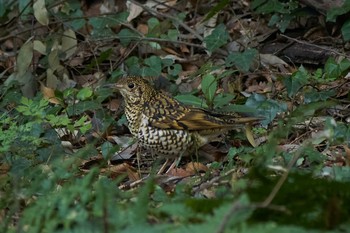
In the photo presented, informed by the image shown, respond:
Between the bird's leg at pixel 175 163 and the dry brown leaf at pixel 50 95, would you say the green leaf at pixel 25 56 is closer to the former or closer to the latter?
the dry brown leaf at pixel 50 95

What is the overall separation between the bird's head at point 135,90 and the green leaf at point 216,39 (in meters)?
1.63

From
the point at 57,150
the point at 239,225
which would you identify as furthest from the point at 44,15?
the point at 239,225

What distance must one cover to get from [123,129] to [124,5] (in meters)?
2.87

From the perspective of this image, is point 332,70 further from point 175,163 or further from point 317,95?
point 175,163

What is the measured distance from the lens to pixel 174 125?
8.23 metres

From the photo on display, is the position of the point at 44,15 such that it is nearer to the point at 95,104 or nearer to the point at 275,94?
the point at 95,104

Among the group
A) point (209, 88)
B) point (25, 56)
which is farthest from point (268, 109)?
point (25, 56)

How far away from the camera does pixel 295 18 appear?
1048cm

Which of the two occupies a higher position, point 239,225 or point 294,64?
point 239,225

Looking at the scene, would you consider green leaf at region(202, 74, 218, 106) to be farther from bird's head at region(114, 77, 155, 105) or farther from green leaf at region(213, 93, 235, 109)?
bird's head at region(114, 77, 155, 105)

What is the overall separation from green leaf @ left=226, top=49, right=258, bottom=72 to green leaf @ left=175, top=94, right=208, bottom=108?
2.92ft

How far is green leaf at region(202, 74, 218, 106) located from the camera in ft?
28.2

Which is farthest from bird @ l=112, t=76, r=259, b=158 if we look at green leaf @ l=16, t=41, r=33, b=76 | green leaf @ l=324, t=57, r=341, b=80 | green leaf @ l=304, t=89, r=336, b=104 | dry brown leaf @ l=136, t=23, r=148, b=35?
dry brown leaf @ l=136, t=23, r=148, b=35

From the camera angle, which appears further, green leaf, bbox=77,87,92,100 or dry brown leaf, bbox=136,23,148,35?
dry brown leaf, bbox=136,23,148,35
